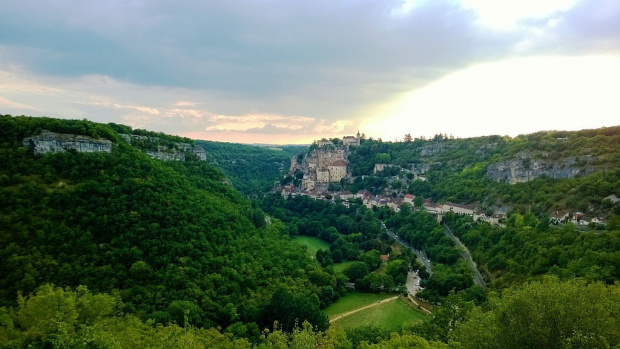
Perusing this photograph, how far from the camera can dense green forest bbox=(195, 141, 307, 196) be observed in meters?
108

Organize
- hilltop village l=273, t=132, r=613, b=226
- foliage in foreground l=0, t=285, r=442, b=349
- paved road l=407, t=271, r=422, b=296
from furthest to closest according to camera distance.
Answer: hilltop village l=273, t=132, r=613, b=226, paved road l=407, t=271, r=422, b=296, foliage in foreground l=0, t=285, r=442, b=349

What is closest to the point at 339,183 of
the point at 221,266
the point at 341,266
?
the point at 341,266

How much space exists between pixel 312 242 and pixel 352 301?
27.3 m

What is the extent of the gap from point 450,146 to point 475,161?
17.2 meters

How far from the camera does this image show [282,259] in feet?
145

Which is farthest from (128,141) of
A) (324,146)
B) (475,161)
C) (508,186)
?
(324,146)

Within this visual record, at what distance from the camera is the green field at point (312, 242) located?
65.4 meters

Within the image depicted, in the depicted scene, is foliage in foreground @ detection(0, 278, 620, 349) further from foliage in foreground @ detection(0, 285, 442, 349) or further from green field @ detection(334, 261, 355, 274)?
green field @ detection(334, 261, 355, 274)

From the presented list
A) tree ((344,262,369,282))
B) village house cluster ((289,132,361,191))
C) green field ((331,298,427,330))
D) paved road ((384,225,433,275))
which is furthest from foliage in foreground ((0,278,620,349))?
village house cluster ((289,132,361,191))

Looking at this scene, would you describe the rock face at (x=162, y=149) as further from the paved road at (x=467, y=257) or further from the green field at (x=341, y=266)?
the paved road at (x=467, y=257)

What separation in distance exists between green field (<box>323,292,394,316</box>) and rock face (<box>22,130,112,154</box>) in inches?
1153

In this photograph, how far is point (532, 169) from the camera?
61.4 metres

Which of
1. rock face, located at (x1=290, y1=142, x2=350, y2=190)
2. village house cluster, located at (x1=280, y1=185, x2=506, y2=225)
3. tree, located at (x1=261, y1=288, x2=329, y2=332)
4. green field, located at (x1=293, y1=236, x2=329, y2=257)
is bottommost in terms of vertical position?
green field, located at (x1=293, y1=236, x2=329, y2=257)

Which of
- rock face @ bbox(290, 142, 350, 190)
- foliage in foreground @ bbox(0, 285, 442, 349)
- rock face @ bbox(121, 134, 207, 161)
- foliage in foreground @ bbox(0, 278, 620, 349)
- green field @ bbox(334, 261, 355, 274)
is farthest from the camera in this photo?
rock face @ bbox(290, 142, 350, 190)
